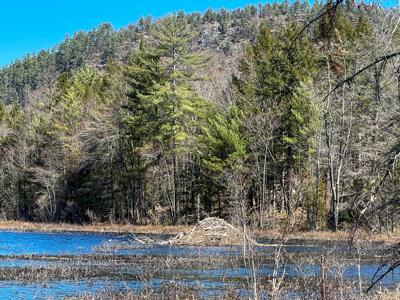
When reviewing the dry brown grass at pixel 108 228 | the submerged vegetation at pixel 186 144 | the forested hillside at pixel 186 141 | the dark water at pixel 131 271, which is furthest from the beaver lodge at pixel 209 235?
the dry brown grass at pixel 108 228

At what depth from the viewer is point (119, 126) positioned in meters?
61.8

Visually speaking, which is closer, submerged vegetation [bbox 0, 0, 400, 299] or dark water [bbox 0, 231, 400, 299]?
dark water [bbox 0, 231, 400, 299]

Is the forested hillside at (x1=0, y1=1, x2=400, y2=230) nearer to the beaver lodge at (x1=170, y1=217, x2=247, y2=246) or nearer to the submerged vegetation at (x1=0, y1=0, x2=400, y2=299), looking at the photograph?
the submerged vegetation at (x1=0, y1=0, x2=400, y2=299)

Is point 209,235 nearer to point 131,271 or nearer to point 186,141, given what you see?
point 131,271

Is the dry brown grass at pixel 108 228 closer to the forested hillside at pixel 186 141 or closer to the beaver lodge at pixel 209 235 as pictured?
the forested hillside at pixel 186 141

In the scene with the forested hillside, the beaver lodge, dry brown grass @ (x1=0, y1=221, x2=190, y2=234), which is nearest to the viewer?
the beaver lodge

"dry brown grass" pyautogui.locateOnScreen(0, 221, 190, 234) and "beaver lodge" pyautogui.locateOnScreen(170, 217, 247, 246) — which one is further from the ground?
"dry brown grass" pyautogui.locateOnScreen(0, 221, 190, 234)

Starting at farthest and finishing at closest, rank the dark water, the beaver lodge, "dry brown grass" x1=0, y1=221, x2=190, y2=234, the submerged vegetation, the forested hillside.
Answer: "dry brown grass" x1=0, y1=221, x2=190, y2=234 < the forested hillside < the submerged vegetation < the beaver lodge < the dark water

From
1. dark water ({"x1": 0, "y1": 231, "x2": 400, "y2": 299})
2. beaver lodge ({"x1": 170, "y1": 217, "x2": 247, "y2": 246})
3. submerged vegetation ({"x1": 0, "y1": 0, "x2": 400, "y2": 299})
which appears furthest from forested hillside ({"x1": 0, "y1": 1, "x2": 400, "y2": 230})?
dark water ({"x1": 0, "y1": 231, "x2": 400, "y2": 299})

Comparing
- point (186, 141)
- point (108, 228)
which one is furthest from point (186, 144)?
point (108, 228)

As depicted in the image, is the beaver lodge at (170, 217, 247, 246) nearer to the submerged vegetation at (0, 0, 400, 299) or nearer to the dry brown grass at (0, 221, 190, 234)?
the submerged vegetation at (0, 0, 400, 299)

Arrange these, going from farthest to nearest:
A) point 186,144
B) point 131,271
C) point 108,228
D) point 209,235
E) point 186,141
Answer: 1. point 186,141
2. point 186,144
3. point 108,228
4. point 209,235
5. point 131,271

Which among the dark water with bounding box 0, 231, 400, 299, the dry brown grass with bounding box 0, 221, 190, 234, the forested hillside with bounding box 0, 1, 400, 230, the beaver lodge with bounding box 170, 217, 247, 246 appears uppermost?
the forested hillside with bounding box 0, 1, 400, 230

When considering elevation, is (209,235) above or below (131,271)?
above
